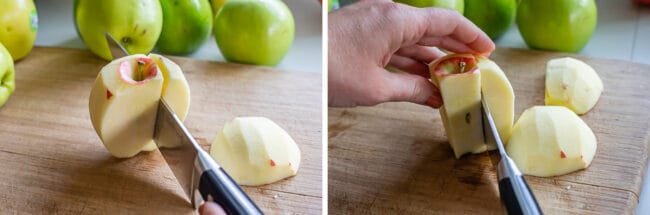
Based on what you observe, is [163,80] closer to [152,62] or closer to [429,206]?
[152,62]

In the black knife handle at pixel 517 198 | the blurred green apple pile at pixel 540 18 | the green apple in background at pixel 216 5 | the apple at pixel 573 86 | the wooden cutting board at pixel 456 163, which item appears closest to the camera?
the black knife handle at pixel 517 198

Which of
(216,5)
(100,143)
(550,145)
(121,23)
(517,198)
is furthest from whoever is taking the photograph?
(216,5)

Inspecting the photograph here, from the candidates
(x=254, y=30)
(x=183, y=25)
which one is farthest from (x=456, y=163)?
(x=183, y=25)

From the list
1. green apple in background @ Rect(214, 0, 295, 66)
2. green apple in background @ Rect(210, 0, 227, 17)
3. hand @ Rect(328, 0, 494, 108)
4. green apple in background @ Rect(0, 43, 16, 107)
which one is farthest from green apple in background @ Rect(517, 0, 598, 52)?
green apple in background @ Rect(0, 43, 16, 107)

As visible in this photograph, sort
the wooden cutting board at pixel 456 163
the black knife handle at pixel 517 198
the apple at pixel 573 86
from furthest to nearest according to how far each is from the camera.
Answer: the apple at pixel 573 86 → the wooden cutting board at pixel 456 163 → the black knife handle at pixel 517 198

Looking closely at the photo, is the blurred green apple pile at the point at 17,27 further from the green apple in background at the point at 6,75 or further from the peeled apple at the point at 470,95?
the peeled apple at the point at 470,95

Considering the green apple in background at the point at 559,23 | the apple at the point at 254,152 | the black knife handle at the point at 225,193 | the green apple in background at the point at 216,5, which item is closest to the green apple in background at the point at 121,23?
the green apple in background at the point at 216,5

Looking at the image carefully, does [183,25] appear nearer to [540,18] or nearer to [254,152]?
[254,152]
